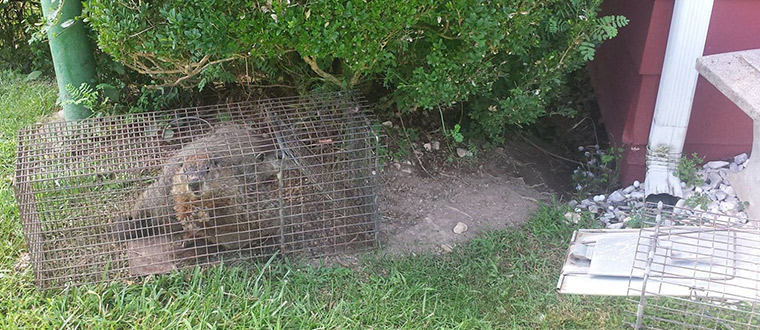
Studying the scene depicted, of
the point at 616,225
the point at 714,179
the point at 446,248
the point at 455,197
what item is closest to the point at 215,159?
the point at 446,248

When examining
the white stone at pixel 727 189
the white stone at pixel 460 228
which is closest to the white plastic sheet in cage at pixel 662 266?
the white stone at pixel 460 228

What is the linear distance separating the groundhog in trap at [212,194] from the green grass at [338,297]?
0.21 meters

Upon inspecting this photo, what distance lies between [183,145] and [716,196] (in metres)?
3.01

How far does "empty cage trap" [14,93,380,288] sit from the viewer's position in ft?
10.8

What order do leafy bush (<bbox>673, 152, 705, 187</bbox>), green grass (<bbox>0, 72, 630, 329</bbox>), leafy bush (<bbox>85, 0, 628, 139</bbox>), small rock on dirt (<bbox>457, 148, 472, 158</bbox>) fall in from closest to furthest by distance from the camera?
1. green grass (<bbox>0, 72, 630, 329</bbox>)
2. leafy bush (<bbox>85, 0, 628, 139</bbox>)
3. leafy bush (<bbox>673, 152, 705, 187</bbox>)
4. small rock on dirt (<bbox>457, 148, 472, 158</bbox>)

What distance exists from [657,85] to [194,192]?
9.13ft

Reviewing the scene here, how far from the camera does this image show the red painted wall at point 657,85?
398 centimetres

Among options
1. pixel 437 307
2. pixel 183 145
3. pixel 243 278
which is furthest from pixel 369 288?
pixel 183 145

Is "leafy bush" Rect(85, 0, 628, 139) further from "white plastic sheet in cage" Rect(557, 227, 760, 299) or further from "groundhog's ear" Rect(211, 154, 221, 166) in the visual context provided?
"white plastic sheet in cage" Rect(557, 227, 760, 299)

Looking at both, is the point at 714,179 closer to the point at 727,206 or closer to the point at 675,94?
the point at 727,206

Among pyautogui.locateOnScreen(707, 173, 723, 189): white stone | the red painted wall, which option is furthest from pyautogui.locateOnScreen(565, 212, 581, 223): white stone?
pyautogui.locateOnScreen(707, 173, 723, 189): white stone

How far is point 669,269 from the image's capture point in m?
2.75

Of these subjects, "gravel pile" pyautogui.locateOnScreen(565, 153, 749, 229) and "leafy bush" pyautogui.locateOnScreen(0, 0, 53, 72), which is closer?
"gravel pile" pyautogui.locateOnScreen(565, 153, 749, 229)

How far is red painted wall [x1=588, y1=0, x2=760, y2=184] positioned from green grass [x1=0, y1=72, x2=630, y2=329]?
1.09 meters
